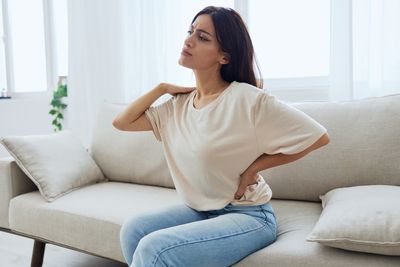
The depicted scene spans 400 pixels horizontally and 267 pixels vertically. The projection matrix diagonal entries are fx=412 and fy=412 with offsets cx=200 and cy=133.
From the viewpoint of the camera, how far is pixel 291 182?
5.71 feet

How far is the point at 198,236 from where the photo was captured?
112cm

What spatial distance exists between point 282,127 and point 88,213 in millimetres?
932

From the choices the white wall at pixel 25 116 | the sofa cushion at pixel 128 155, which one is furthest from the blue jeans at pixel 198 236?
the white wall at pixel 25 116

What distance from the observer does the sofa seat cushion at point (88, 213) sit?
163 centimetres

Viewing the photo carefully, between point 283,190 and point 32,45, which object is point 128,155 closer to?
point 283,190

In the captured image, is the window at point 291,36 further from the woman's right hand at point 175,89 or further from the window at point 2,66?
the window at point 2,66

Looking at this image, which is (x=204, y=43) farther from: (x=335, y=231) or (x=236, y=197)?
(x=335, y=231)

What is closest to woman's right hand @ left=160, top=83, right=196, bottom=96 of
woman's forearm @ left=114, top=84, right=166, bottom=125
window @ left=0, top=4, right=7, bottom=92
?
woman's forearm @ left=114, top=84, right=166, bottom=125

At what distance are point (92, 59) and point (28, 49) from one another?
4.85 ft

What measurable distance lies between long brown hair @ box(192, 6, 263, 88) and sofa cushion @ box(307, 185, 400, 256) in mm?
500

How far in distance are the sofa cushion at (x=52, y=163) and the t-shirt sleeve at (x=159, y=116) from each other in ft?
2.42

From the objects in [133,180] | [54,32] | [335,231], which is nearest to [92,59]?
[54,32]

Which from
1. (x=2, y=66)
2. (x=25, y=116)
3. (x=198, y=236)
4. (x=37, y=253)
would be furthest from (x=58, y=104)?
(x=198, y=236)

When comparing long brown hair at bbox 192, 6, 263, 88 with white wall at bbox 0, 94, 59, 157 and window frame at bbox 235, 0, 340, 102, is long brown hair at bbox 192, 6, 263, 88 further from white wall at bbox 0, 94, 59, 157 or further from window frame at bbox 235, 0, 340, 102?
white wall at bbox 0, 94, 59, 157
